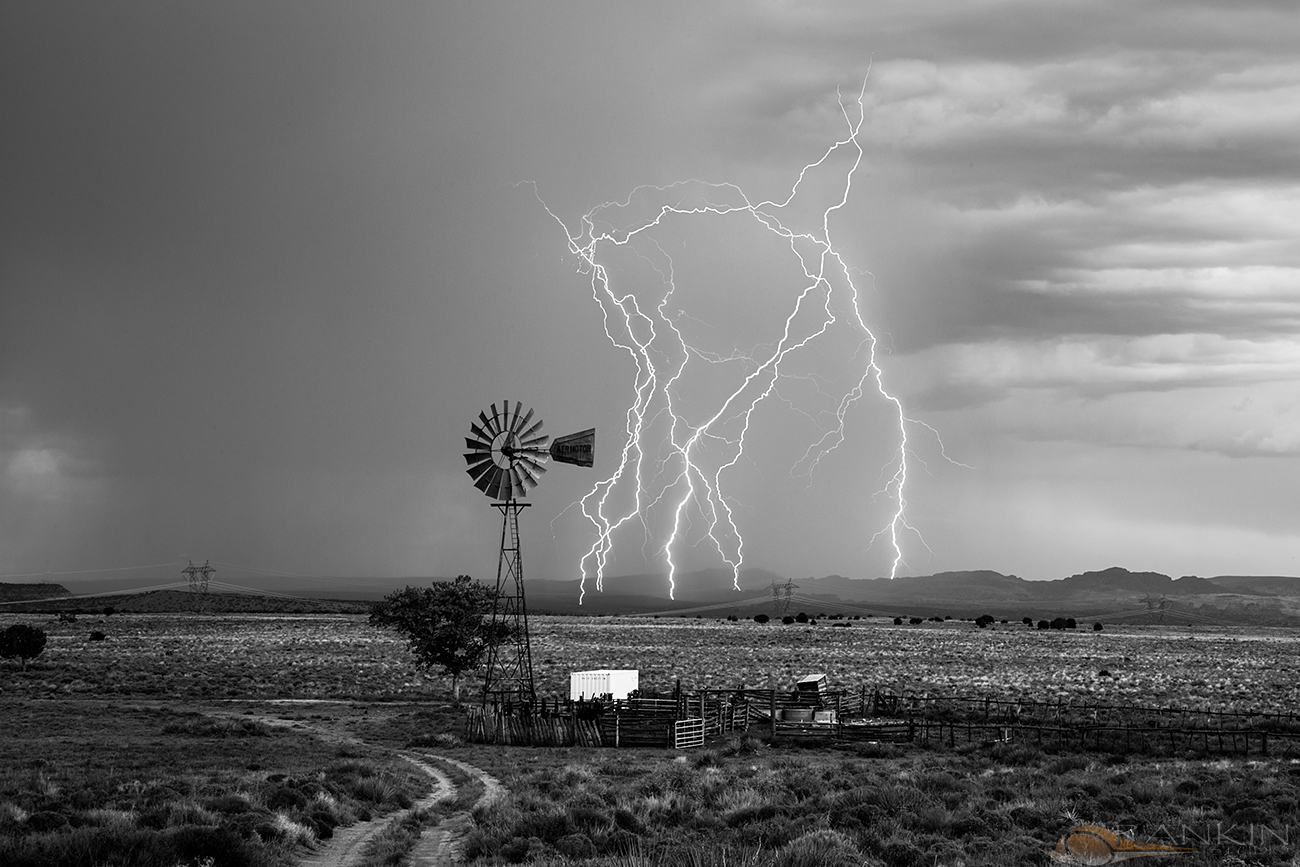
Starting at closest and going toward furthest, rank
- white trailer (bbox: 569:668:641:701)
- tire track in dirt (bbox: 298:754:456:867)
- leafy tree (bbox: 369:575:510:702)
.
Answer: tire track in dirt (bbox: 298:754:456:867)
white trailer (bbox: 569:668:641:701)
leafy tree (bbox: 369:575:510:702)

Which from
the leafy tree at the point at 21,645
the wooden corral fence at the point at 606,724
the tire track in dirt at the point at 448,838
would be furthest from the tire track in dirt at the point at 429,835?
the leafy tree at the point at 21,645

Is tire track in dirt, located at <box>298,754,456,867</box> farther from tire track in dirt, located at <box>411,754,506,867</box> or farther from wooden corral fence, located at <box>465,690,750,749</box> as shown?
wooden corral fence, located at <box>465,690,750,749</box>

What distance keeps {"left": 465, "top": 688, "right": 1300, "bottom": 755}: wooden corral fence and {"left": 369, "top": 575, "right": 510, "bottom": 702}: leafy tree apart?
6.76m

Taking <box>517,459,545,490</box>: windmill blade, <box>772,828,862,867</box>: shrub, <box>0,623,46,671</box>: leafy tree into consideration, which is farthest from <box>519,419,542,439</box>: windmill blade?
<box>0,623,46,671</box>: leafy tree

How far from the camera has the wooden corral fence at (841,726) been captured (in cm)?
2919

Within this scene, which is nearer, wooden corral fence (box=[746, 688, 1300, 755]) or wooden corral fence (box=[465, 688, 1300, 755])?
wooden corral fence (box=[746, 688, 1300, 755])

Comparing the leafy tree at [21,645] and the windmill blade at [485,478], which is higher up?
the windmill blade at [485,478]

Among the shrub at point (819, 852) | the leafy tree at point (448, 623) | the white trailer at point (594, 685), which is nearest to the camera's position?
the shrub at point (819, 852)

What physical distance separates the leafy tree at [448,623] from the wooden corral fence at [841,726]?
6.76 m

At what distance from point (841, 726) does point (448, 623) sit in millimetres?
17347

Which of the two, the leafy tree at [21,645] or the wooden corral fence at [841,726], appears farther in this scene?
the leafy tree at [21,645]

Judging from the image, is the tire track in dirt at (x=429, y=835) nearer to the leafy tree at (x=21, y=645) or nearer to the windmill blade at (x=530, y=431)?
the windmill blade at (x=530, y=431)

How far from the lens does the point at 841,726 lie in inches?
1257

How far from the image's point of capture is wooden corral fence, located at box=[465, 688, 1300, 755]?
29.2 m
